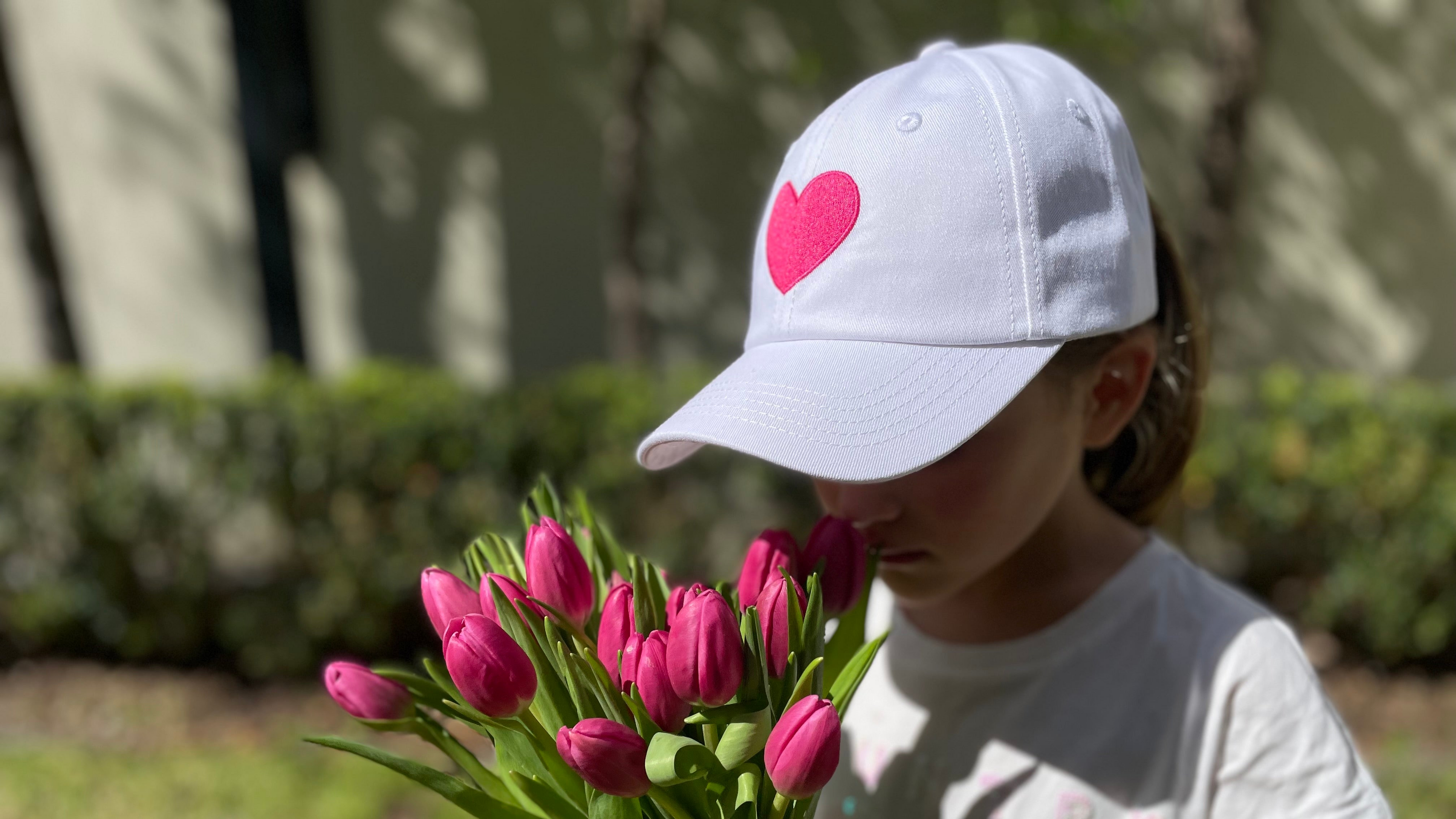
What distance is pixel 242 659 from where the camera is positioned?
198 inches

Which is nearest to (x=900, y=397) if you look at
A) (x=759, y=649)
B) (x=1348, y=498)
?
(x=759, y=649)

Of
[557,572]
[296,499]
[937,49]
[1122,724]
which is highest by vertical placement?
[937,49]

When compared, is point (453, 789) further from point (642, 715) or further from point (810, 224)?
point (810, 224)

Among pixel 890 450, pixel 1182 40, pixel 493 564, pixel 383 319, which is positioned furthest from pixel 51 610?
pixel 1182 40

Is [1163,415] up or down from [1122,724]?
up

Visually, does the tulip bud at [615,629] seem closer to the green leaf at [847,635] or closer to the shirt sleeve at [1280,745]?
the green leaf at [847,635]

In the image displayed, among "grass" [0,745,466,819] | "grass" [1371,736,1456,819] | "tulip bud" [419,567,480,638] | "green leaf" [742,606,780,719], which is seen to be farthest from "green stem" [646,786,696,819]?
"grass" [1371,736,1456,819]

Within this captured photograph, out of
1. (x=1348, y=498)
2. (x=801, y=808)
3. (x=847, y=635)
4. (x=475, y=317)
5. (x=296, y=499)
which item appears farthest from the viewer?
(x=475, y=317)

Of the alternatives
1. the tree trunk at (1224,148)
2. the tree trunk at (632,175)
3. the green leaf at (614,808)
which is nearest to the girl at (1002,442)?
the green leaf at (614,808)

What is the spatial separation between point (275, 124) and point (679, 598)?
664 cm

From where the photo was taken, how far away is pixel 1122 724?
125 cm

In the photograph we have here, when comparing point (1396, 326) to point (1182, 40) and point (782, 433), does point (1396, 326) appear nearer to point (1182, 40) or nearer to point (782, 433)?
point (1182, 40)

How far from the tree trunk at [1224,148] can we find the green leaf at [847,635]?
353 centimetres

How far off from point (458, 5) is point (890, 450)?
599 cm
